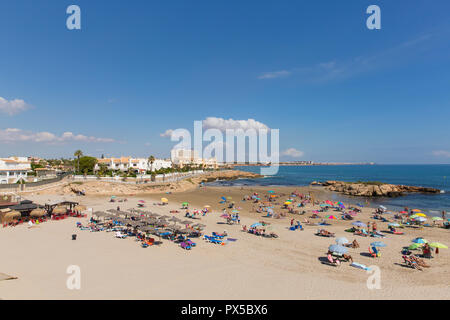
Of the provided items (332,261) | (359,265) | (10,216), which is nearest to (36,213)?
(10,216)

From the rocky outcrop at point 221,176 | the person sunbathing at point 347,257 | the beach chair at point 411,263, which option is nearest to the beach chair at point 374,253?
the beach chair at point 411,263

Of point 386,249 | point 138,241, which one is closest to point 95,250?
point 138,241

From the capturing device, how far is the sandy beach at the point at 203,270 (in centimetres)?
1010

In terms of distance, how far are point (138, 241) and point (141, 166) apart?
7085 centimetres

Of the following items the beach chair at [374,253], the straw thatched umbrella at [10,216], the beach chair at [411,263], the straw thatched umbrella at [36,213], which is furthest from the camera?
the straw thatched umbrella at [36,213]

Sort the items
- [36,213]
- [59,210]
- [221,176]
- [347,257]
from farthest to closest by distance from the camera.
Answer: [221,176], [59,210], [36,213], [347,257]

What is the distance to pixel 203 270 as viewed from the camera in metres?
12.4

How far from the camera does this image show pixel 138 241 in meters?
17.4

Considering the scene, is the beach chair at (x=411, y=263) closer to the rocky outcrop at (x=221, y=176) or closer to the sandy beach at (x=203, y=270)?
the sandy beach at (x=203, y=270)

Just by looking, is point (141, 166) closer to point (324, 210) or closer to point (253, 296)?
point (324, 210)

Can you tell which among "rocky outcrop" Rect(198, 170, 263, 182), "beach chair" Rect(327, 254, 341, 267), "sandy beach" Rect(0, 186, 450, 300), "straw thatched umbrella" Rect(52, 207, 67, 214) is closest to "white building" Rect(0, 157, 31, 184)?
"straw thatched umbrella" Rect(52, 207, 67, 214)

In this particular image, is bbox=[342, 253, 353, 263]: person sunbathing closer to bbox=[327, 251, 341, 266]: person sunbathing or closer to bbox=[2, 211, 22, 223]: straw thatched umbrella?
bbox=[327, 251, 341, 266]: person sunbathing

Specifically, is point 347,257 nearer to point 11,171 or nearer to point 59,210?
point 59,210
